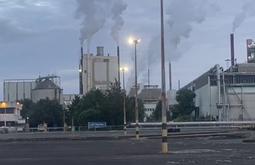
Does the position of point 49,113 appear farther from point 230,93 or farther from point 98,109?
point 230,93

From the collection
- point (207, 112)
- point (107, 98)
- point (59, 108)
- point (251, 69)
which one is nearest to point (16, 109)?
point (59, 108)

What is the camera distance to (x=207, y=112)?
504 feet

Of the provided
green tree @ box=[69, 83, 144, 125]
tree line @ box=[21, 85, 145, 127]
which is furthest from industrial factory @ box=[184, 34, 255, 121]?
green tree @ box=[69, 83, 144, 125]

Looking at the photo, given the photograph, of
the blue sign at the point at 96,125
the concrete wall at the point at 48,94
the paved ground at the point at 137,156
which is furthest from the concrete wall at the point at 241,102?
the paved ground at the point at 137,156

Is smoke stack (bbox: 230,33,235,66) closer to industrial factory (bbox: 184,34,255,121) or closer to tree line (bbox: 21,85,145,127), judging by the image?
industrial factory (bbox: 184,34,255,121)

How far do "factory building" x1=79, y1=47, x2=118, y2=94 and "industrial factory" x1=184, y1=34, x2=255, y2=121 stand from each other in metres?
25.5

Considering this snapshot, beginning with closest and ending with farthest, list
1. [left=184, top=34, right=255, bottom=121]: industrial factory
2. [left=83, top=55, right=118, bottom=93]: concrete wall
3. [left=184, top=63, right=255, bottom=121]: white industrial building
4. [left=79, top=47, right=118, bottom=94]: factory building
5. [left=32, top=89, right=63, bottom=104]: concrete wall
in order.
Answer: [left=184, top=63, right=255, bottom=121]: white industrial building, [left=184, top=34, right=255, bottom=121]: industrial factory, [left=79, top=47, right=118, bottom=94]: factory building, [left=83, top=55, right=118, bottom=93]: concrete wall, [left=32, top=89, right=63, bottom=104]: concrete wall

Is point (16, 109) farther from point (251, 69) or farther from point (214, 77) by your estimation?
point (251, 69)

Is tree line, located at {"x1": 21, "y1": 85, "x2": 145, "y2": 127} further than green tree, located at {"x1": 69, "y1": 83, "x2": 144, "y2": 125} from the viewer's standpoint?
Yes

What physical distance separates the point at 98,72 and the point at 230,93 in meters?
42.7

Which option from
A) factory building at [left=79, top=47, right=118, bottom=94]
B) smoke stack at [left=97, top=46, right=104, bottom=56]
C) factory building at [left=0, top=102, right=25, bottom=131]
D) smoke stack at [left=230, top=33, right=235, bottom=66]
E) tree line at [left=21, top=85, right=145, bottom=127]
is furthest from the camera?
smoke stack at [left=97, top=46, right=104, bottom=56]

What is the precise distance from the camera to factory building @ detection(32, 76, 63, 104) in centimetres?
18325

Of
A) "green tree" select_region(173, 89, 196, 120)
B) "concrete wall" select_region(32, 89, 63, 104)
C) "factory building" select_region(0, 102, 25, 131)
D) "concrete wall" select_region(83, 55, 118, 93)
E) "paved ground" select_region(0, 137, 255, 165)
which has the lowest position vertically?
"paved ground" select_region(0, 137, 255, 165)

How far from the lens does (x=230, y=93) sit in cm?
14312
